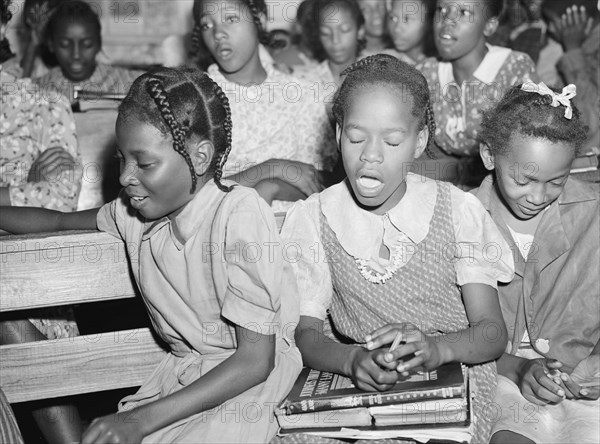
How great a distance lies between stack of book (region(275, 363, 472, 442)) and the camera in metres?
1.75

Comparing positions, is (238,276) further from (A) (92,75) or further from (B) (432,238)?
(A) (92,75)

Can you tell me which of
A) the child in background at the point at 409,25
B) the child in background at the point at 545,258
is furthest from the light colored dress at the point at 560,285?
the child in background at the point at 409,25

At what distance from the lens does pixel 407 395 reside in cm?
175

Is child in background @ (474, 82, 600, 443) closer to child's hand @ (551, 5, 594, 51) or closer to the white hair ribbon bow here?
the white hair ribbon bow

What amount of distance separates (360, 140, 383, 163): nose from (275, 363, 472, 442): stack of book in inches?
19.4

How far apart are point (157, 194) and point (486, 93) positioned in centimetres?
170

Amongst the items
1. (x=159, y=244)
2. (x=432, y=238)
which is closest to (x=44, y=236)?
(x=159, y=244)

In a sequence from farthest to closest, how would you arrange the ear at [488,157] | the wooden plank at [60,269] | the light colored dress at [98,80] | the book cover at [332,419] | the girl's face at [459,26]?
the light colored dress at [98,80], the girl's face at [459,26], the ear at [488,157], the wooden plank at [60,269], the book cover at [332,419]

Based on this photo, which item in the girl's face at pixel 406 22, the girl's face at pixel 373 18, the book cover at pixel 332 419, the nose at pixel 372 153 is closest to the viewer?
→ the book cover at pixel 332 419

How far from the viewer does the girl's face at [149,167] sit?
1.88 m

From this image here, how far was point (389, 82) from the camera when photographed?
1.94 metres

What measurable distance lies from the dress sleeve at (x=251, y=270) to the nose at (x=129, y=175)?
23 cm

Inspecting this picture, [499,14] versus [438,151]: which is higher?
[499,14]

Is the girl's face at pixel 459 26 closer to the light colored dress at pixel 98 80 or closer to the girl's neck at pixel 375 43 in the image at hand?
the girl's neck at pixel 375 43
